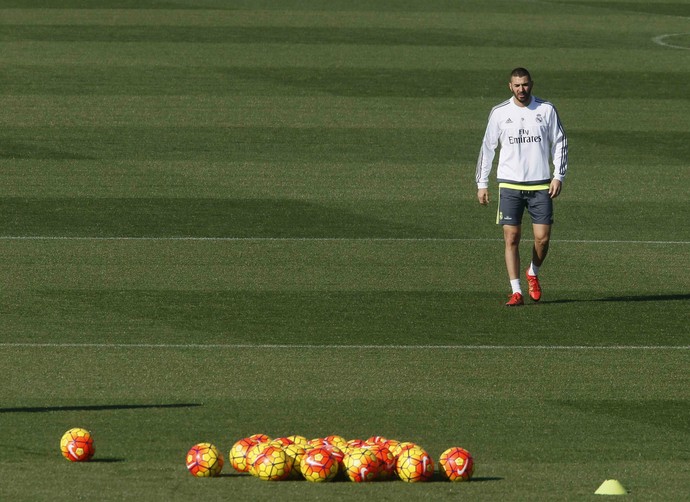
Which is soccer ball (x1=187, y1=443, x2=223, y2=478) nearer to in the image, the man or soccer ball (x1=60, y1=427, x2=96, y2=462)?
soccer ball (x1=60, y1=427, x2=96, y2=462)

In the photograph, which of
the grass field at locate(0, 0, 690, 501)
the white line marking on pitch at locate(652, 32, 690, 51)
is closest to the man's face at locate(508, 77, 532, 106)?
the grass field at locate(0, 0, 690, 501)

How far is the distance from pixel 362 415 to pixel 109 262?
6.11 metres

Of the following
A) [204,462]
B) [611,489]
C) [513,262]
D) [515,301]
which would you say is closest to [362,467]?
[204,462]

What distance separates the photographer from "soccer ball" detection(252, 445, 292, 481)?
8.62m

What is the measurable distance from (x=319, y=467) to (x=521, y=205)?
6.22 metres

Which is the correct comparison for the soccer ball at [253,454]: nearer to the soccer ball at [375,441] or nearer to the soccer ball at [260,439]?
the soccer ball at [260,439]

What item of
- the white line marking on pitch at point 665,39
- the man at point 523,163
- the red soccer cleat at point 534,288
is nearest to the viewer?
the man at point 523,163

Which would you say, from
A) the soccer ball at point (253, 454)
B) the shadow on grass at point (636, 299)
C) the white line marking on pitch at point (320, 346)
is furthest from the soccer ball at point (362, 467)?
the shadow on grass at point (636, 299)

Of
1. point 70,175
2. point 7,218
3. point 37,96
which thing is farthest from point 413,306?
point 37,96

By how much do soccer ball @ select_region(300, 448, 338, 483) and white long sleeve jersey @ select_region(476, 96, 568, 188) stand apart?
5.98 m

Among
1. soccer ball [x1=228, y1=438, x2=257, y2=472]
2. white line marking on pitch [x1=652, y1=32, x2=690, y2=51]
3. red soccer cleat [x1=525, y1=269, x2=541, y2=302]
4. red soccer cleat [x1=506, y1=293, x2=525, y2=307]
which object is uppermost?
white line marking on pitch [x1=652, y1=32, x2=690, y2=51]

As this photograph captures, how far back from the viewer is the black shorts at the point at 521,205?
14.2 metres

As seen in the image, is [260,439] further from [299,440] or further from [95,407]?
[95,407]

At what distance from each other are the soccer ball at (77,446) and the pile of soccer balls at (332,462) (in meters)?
0.66
